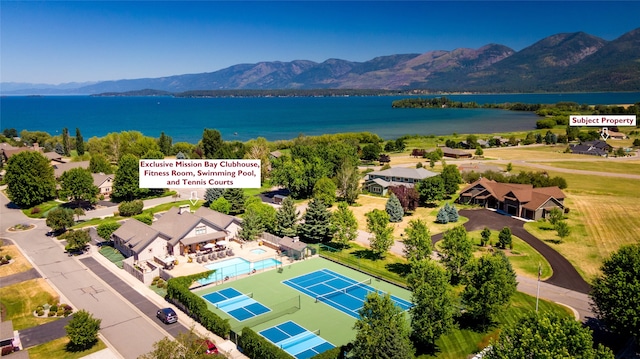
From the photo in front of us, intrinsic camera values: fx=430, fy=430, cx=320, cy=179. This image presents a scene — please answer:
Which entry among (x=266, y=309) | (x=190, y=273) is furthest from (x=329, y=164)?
(x=266, y=309)

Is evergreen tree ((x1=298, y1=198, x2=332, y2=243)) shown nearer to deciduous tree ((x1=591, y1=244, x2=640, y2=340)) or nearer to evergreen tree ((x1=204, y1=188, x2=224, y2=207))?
evergreen tree ((x1=204, y1=188, x2=224, y2=207))

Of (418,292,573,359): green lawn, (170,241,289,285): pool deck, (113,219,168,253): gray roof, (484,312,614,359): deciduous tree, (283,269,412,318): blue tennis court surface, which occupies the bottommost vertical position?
(170,241,289,285): pool deck

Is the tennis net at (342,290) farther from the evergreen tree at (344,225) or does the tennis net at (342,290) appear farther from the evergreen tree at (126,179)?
the evergreen tree at (126,179)

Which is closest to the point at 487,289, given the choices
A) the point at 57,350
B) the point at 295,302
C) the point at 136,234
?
the point at 295,302

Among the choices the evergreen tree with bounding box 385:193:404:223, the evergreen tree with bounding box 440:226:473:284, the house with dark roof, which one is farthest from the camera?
the evergreen tree with bounding box 385:193:404:223

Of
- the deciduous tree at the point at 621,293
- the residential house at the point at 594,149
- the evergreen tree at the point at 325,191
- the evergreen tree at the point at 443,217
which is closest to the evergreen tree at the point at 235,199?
the evergreen tree at the point at 325,191

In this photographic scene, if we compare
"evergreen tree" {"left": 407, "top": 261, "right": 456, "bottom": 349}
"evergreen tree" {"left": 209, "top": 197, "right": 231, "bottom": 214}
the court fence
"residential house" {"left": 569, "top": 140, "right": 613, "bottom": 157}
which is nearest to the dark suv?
"evergreen tree" {"left": 407, "top": 261, "right": 456, "bottom": 349}
